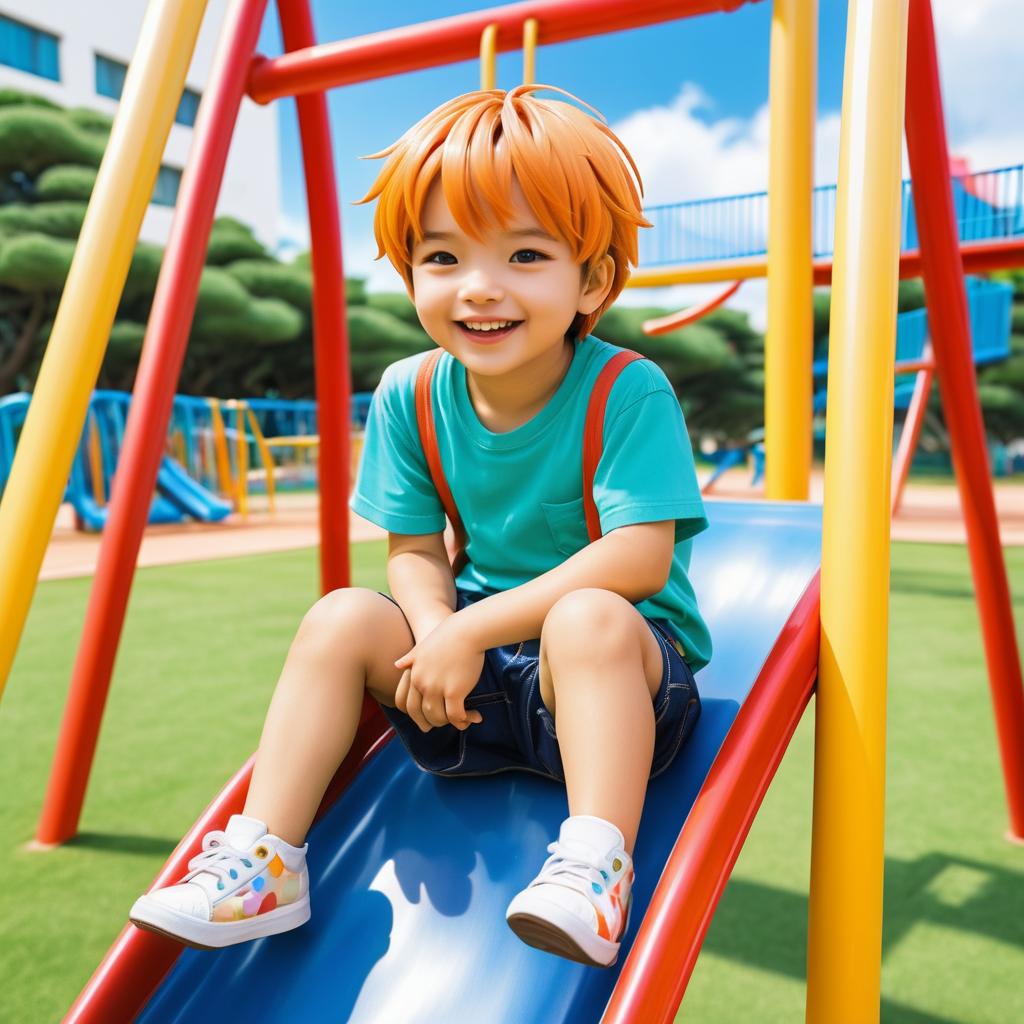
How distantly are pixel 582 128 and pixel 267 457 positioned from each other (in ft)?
28.5

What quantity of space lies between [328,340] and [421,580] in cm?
100

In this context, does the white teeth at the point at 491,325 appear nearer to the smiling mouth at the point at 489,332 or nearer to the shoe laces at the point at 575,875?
the smiling mouth at the point at 489,332

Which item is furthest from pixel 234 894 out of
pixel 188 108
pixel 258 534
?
pixel 188 108

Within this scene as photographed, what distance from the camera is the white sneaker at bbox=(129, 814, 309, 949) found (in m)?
0.83

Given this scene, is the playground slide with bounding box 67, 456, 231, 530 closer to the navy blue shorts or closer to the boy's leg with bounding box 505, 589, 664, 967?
the navy blue shorts

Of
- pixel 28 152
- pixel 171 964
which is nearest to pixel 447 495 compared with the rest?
pixel 171 964

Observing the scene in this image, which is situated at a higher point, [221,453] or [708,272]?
[708,272]

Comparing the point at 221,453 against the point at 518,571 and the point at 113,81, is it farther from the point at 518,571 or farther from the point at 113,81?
the point at 113,81

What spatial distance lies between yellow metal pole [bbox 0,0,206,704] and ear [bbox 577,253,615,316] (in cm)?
56

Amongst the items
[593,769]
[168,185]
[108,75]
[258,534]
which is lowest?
[258,534]

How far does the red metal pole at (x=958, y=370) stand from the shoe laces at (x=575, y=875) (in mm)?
975

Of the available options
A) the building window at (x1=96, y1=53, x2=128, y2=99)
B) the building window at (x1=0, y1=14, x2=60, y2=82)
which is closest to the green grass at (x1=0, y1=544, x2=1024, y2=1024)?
the building window at (x1=0, y1=14, x2=60, y2=82)

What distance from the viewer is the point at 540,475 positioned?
102 cm

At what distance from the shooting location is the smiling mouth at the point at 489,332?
0.94m
